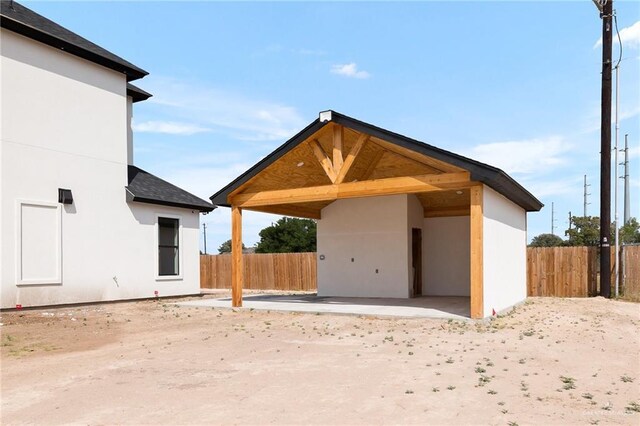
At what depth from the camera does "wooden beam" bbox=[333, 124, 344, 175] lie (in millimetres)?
11742

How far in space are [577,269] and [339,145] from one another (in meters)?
11.2

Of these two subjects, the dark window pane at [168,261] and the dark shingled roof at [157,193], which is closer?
the dark shingled roof at [157,193]

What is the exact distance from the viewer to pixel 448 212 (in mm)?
16500

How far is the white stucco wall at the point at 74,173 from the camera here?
12414 millimetres

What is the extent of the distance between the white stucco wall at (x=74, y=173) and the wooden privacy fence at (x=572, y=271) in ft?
43.2

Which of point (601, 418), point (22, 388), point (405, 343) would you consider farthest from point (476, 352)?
point (22, 388)

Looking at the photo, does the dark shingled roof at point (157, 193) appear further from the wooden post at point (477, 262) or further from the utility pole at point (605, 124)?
the utility pole at point (605, 124)

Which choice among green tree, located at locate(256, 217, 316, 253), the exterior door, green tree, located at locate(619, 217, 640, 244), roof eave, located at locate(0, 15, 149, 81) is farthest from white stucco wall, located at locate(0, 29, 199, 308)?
green tree, located at locate(619, 217, 640, 244)

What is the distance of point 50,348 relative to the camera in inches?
324

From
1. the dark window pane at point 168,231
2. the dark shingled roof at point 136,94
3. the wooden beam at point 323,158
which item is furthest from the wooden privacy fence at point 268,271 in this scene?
the wooden beam at point 323,158

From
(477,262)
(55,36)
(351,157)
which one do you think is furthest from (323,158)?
(55,36)

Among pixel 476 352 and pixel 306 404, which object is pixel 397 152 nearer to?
pixel 476 352

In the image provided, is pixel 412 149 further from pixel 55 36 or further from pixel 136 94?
pixel 136 94

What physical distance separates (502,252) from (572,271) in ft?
23.1
